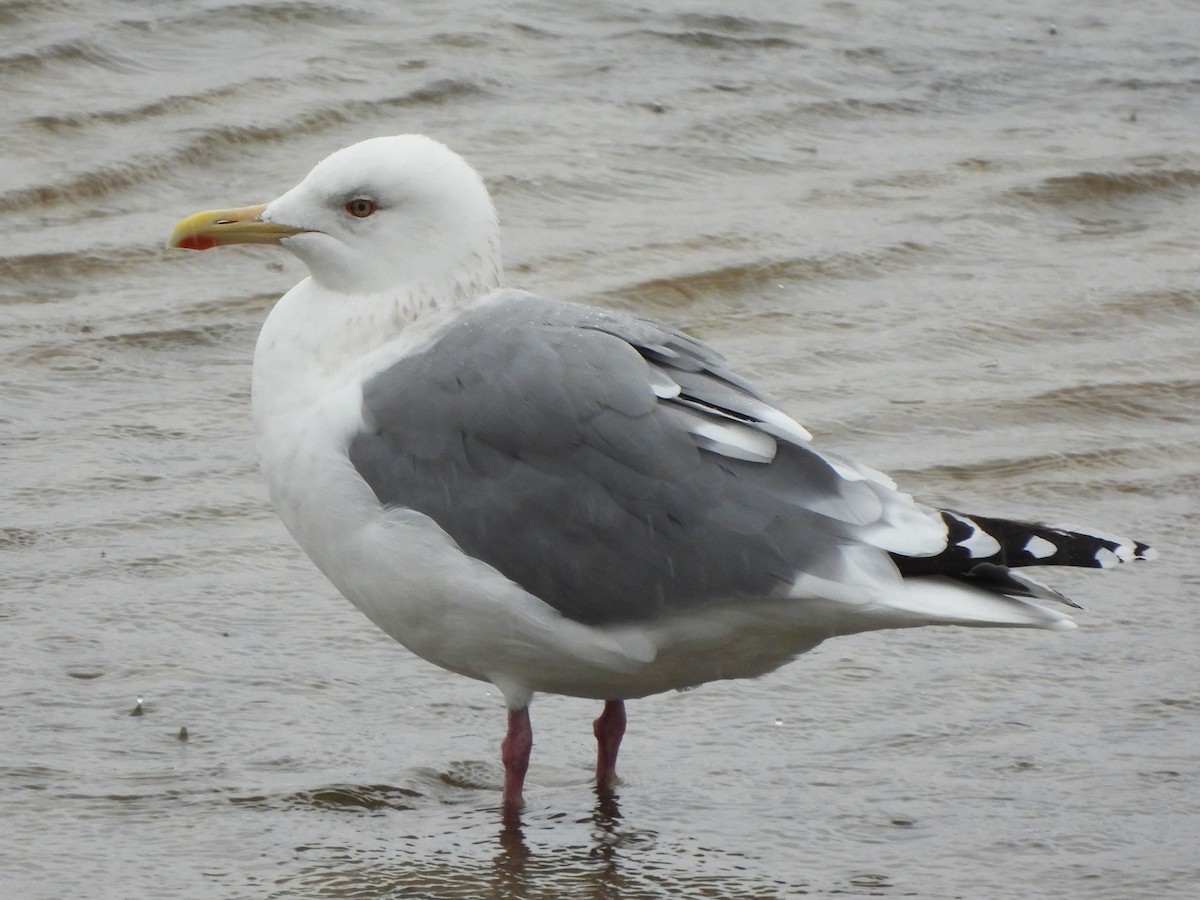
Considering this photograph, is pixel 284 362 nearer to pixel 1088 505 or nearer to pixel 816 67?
pixel 1088 505

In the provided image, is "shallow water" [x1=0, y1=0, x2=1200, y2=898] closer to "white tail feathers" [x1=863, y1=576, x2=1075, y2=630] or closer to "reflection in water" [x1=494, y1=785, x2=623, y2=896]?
"reflection in water" [x1=494, y1=785, x2=623, y2=896]

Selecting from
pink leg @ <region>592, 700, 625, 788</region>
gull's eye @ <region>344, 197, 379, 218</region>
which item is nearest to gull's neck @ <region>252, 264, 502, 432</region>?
gull's eye @ <region>344, 197, 379, 218</region>

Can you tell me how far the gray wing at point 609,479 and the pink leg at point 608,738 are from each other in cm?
41

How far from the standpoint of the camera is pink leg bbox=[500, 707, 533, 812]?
13.4 feet

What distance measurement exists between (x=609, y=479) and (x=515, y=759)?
66cm

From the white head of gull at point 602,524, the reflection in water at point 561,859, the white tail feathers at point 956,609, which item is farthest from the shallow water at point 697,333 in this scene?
the white tail feathers at point 956,609

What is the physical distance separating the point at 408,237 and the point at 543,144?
15.8 feet

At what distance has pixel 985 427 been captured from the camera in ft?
21.0

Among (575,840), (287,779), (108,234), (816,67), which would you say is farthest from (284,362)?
(816,67)

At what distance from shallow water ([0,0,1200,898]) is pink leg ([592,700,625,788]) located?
0.06 m

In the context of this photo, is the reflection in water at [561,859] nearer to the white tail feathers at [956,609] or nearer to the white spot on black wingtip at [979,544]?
the white tail feathers at [956,609]

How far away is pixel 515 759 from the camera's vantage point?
4078 millimetres

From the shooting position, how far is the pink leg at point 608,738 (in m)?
4.22

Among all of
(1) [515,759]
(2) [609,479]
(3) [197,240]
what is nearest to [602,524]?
(2) [609,479]
